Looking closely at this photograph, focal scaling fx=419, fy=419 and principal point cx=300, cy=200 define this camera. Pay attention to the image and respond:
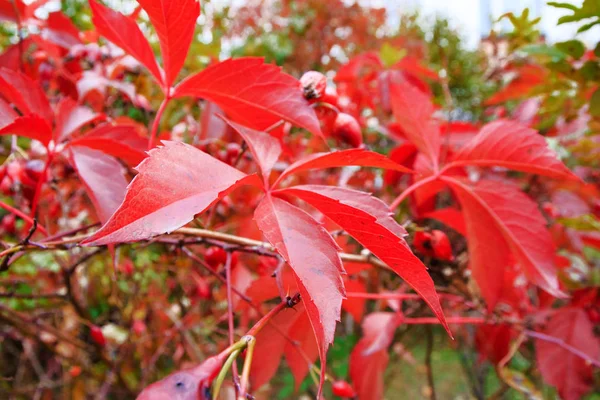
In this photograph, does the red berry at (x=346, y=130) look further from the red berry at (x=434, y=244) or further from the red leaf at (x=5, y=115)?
the red leaf at (x=5, y=115)

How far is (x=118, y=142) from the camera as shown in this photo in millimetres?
410

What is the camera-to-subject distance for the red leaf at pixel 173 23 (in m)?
0.36

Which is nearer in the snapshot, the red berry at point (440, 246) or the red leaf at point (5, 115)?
the red leaf at point (5, 115)

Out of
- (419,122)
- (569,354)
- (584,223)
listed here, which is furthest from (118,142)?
(569,354)

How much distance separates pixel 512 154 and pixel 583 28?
23 centimetres

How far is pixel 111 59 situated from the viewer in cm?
87

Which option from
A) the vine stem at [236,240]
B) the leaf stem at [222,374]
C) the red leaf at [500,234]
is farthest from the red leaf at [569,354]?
the leaf stem at [222,374]

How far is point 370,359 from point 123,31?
1.93 ft

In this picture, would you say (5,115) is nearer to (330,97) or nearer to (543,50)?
(330,97)

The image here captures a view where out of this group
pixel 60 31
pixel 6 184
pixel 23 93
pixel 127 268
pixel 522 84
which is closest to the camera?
pixel 23 93

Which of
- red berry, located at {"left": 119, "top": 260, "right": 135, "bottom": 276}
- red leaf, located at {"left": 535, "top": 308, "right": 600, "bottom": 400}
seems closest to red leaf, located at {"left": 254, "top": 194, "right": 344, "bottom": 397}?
red leaf, located at {"left": 535, "top": 308, "right": 600, "bottom": 400}

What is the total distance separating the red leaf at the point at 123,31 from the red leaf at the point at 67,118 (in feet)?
0.38

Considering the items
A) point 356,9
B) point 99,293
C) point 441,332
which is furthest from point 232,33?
point 441,332

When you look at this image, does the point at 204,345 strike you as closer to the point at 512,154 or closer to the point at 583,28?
the point at 512,154
